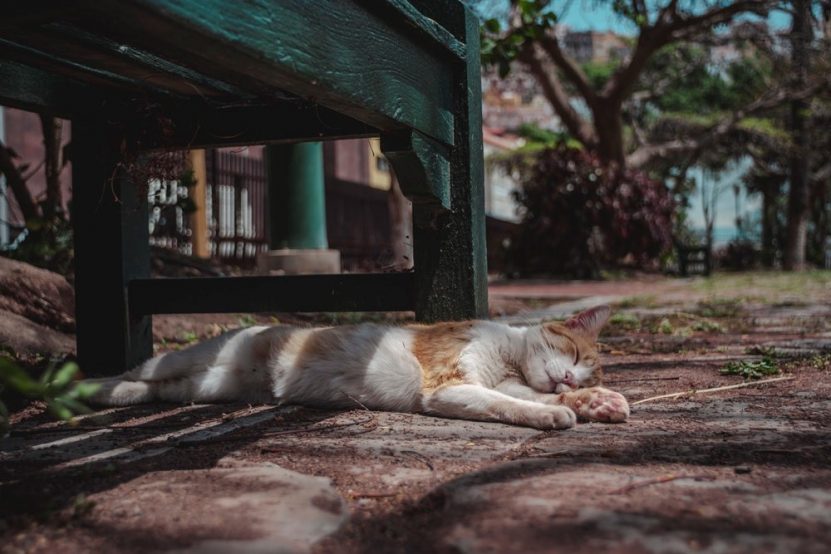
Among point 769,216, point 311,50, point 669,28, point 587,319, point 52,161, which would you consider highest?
point 669,28

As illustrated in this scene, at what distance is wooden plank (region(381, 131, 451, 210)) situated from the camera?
261cm

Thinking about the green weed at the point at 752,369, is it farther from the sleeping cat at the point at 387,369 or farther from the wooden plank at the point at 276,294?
the wooden plank at the point at 276,294

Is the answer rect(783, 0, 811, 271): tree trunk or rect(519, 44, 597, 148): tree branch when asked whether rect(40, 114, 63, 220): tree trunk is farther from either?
rect(783, 0, 811, 271): tree trunk

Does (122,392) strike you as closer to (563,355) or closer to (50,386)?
(563,355)

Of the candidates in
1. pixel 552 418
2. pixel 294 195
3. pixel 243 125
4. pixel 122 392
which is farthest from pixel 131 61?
pixel 294 195

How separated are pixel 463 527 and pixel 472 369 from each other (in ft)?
4.36

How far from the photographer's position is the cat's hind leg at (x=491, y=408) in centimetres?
236

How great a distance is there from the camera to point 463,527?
1.38 meters

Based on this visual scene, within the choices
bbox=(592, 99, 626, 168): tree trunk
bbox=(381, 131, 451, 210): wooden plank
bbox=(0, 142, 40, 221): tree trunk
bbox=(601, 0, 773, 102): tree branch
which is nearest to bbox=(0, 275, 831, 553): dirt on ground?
bbox=(381, 131, 451, 210): wooden plank

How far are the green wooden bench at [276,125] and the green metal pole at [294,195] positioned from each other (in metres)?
4.74

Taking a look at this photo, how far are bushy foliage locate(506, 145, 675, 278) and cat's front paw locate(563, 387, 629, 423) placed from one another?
11.9 meters

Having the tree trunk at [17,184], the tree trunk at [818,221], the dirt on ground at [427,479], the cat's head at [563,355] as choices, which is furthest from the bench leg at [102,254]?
the tree trunk at [818,221]

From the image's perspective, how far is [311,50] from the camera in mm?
1869

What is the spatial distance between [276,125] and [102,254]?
0.97 metres
